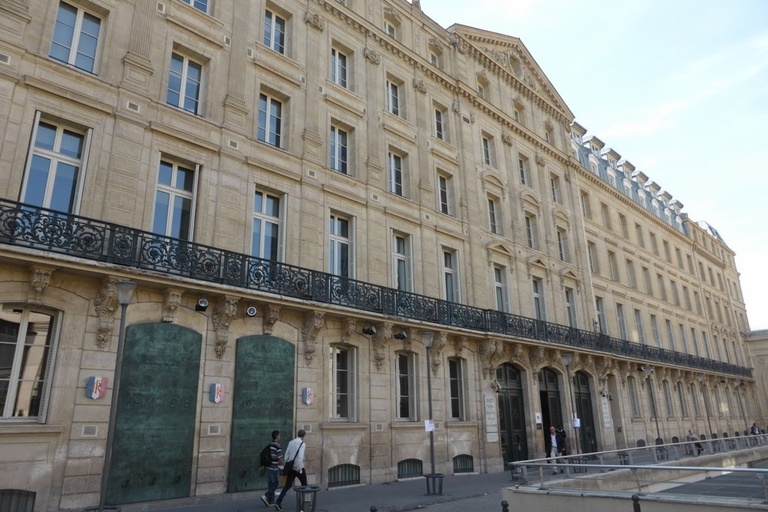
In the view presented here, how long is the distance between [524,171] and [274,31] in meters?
15.6

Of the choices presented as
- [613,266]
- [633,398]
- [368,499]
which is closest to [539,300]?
[633,398]

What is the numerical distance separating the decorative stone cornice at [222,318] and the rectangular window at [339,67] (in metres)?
9.99

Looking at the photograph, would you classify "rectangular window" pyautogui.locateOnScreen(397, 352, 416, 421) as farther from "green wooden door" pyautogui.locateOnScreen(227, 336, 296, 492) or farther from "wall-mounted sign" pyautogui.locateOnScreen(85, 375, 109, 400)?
"wall-mounted sign" pyautogui.locateOnScreen(85, 375, 109, 400)

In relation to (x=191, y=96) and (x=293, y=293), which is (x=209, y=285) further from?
A: (x=191, y=96)

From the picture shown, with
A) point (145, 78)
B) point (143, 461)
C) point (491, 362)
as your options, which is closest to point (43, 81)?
point (145, 78)

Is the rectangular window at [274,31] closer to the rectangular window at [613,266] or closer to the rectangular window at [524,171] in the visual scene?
the rectangular window at [524,171]

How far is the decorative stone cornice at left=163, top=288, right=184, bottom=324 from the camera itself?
1247cm

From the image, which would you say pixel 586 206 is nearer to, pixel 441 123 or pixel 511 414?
pixel 441 123

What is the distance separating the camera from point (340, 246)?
17875 millimetres

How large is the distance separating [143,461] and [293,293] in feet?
17.8

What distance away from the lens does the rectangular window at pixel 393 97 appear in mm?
21938

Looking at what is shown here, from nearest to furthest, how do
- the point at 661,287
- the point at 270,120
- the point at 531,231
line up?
the point at 270,120
the point at 531,231
the point at 661,287

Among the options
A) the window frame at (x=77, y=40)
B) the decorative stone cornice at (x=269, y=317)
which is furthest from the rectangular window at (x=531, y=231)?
the window frame at (x=77, y=40)

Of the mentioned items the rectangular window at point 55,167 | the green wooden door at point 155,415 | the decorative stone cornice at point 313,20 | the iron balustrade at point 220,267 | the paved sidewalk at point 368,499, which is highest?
the decorative stone cornice at point 313,20
